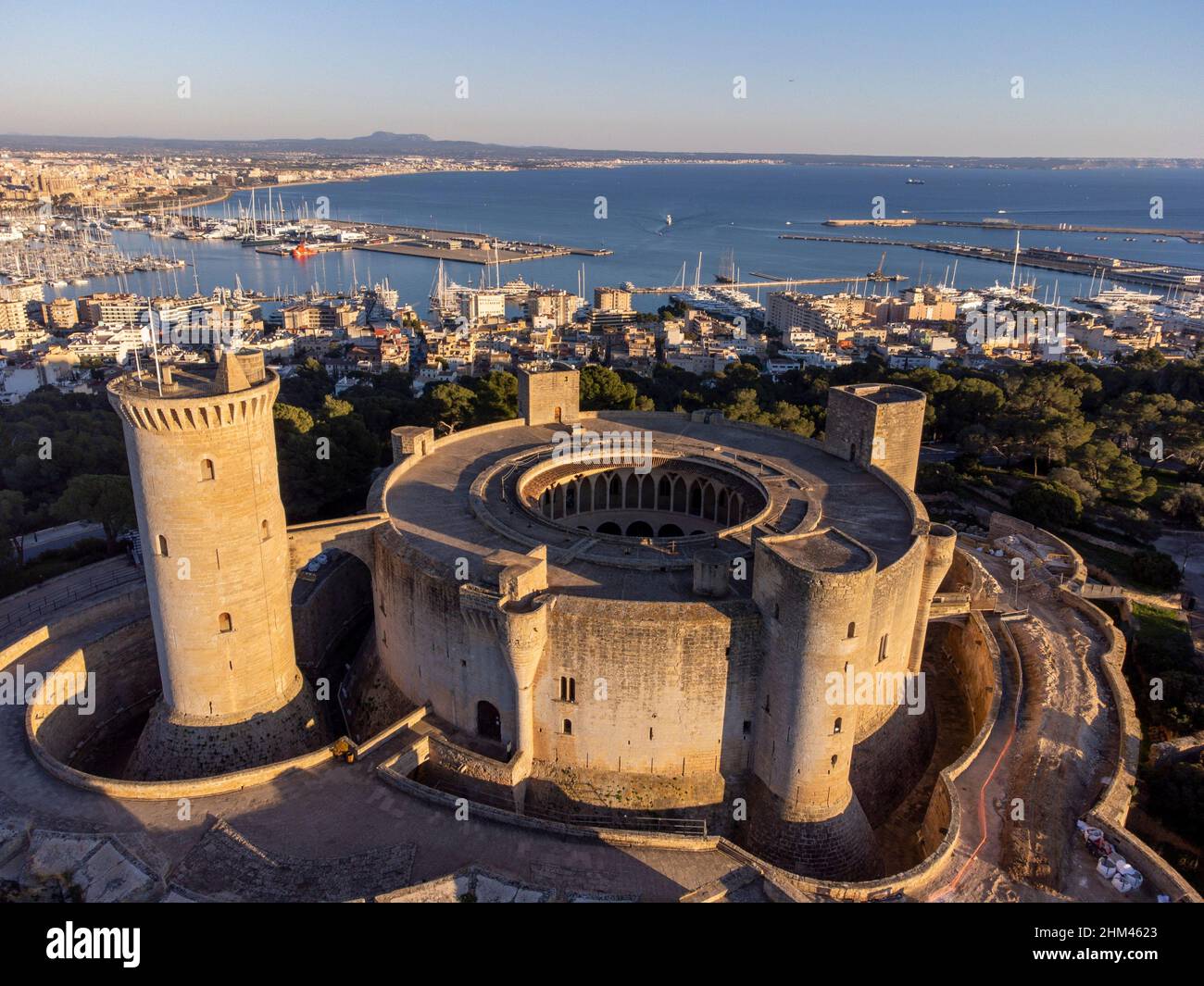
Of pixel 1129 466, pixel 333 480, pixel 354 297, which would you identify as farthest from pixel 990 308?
pixel 333 480

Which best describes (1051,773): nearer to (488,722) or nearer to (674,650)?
(674,650)

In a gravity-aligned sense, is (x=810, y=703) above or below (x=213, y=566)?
below

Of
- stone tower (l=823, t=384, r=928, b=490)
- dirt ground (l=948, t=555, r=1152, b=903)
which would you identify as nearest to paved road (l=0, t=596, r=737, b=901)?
dirt ground (l=948, t=555, r=1152, b=903)

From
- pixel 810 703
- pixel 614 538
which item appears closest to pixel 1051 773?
pixel 810 703

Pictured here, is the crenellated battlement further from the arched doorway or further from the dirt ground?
the dirt ground

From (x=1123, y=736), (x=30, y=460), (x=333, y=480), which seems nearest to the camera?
(x=1123, y=736)

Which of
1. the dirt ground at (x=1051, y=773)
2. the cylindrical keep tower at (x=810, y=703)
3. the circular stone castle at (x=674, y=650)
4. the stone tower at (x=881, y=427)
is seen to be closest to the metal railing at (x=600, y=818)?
the circular stone castle at (x=674, y=650)

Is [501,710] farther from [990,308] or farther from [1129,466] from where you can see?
[990,308]
